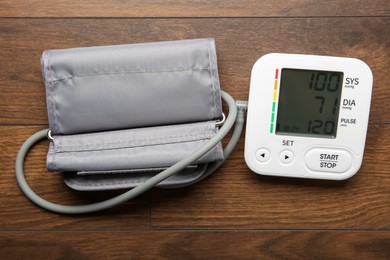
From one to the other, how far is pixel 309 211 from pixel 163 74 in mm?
273

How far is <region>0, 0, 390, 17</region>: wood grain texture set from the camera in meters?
0.66

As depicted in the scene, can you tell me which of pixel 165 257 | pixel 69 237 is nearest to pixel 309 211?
pixel 165 257

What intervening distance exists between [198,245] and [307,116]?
0.76 feet

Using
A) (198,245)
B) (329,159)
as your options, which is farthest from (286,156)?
(198,245)

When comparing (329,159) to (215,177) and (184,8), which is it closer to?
(215,177)

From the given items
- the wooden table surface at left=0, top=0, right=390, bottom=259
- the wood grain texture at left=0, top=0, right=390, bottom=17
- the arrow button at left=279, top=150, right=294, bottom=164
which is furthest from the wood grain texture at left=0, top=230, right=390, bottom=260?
the wood grain texture at left=0, top=0, right=390, bottom=17

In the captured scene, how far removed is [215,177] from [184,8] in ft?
0.76

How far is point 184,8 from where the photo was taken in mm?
660

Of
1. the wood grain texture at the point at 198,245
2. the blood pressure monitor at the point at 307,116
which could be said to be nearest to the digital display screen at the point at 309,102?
the blood pressure monitor at the point at 307,116

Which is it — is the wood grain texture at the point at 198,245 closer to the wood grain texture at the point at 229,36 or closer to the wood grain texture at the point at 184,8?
the wood grain texture at the point at 229,36

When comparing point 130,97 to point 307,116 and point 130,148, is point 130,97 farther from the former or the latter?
point 307,116

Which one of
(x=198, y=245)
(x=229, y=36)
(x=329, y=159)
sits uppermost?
(x=229, y=36)

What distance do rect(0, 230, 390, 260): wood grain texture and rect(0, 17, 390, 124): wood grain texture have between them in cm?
19

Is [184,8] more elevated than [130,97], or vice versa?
[184,8]
